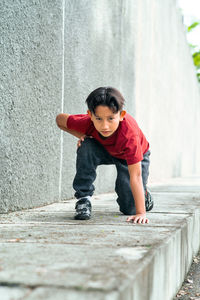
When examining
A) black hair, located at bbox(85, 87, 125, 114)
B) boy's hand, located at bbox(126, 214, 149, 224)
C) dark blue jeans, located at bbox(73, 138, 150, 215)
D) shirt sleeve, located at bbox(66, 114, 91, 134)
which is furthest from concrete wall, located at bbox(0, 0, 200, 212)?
boy's hand, located at bbox(126, 214, 149, 224)

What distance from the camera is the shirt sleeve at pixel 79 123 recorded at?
10.6 ft

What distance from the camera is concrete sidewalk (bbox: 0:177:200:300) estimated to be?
1.33 m

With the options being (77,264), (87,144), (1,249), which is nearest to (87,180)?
(87,144)

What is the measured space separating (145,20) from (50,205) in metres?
4.62

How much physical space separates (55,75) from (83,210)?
140 centimetres

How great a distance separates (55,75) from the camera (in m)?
3.88

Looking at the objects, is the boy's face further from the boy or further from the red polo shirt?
the red polo shirt

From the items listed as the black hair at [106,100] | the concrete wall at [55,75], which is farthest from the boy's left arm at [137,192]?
the concrete wall at [55,75]

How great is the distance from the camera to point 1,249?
1865mm

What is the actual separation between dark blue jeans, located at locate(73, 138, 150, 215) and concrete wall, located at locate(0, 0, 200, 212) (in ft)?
1.49

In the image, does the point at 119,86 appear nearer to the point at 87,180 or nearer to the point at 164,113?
the point at 87,180

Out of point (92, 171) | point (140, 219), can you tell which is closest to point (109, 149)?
point (92, 171)

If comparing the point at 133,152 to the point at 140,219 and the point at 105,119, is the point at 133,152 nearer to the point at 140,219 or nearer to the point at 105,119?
the point at 105,119

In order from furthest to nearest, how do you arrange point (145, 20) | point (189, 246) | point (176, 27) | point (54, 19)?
point (176, 27) → point (145, 20) → point (54, 19) → point (189, 246)
